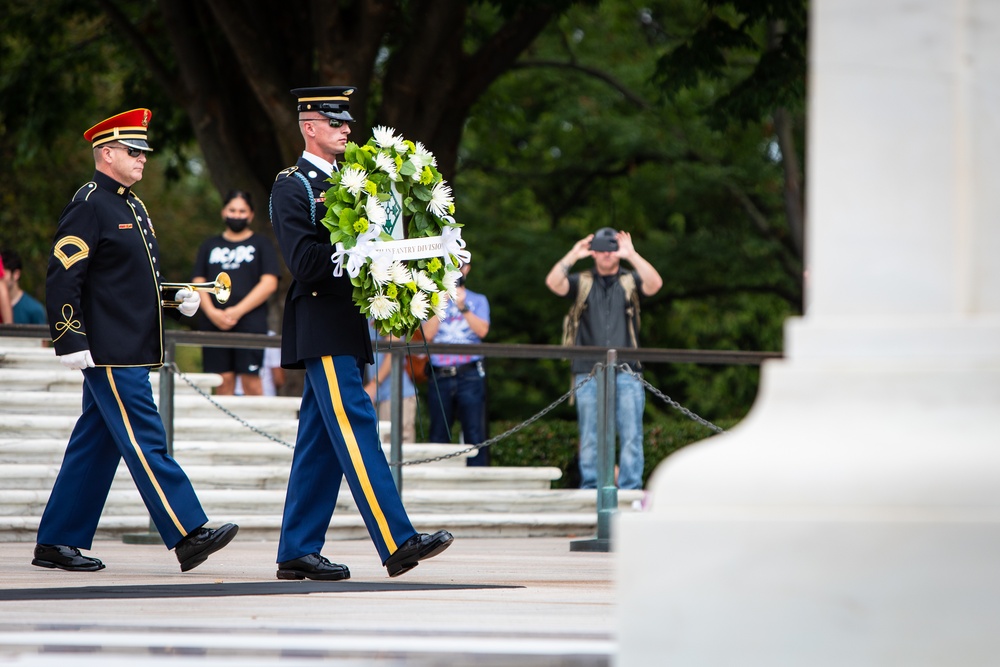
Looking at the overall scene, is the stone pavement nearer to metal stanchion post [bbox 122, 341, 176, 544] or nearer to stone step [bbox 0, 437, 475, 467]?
metal stanchion post [bbox 122, 341, 176, 544]

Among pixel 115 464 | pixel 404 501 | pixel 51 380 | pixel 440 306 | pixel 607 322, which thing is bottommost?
pixel 404 501

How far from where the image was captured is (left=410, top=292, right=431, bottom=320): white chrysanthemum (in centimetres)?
723

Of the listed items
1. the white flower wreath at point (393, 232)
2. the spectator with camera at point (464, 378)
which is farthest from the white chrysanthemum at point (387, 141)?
the spectator with camera at point (464, 378)

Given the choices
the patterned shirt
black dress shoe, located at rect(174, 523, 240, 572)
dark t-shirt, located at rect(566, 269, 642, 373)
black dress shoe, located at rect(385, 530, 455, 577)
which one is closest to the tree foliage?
the patterned shirt

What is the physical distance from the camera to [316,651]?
4.38 m

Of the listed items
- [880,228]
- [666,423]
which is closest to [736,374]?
[666,423]

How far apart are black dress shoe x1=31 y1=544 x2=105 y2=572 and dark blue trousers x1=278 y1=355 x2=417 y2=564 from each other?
1.18 meters

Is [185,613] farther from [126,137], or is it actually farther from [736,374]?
[736,374]

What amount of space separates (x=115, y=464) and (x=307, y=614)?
2777 millimetres

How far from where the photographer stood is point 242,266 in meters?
12.7

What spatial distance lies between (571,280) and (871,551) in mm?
8821

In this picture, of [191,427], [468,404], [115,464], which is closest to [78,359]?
[115,464]

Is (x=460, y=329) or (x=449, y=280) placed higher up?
(x=449, y=280)

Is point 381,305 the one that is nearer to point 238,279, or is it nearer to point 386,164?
point 386,164
